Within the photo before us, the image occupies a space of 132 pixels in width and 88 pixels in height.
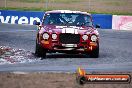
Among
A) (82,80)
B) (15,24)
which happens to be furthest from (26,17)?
(82,80)

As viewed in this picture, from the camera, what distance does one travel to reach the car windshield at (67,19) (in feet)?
56.0

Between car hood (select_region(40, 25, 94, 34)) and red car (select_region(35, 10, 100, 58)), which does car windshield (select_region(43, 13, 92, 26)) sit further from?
car hood (select_region(40, 25, 94, 34))

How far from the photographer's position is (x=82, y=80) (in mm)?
7594

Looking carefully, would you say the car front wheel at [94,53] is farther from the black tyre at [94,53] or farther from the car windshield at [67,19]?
the car windshield at [67,19]

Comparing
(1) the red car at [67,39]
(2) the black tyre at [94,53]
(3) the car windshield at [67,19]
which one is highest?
(3) the car windshield at [67,19]

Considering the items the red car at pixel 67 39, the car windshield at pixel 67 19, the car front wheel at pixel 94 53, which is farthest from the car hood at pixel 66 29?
the car front wheel at pixel 94 53

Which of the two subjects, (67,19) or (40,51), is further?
(67,19)

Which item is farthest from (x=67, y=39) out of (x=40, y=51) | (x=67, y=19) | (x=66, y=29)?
(x=67, y=19)

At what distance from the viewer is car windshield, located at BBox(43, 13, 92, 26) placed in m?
17.1

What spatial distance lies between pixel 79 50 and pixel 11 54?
2.31 meters

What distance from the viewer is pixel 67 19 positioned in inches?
681

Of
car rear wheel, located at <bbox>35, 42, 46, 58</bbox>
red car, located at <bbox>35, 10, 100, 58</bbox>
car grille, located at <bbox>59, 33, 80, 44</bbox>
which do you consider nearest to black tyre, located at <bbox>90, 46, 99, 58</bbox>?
red car, located at <bbox>35, 10, 100, 58</bbox>

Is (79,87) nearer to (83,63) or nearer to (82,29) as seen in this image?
(83,63)

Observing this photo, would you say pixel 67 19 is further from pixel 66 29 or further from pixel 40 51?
pixel 40 51
